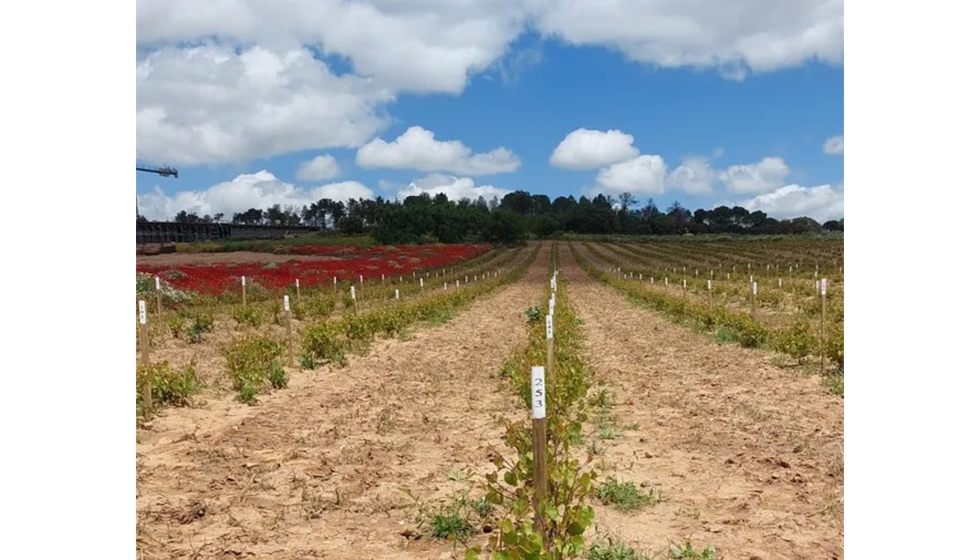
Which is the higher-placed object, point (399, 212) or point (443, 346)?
point (399, 212)

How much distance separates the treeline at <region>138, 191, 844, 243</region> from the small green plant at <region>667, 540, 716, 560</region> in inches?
2987

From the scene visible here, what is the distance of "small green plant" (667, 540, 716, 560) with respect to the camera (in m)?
4.40

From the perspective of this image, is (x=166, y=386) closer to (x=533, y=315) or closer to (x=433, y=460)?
(x=433, y=460)

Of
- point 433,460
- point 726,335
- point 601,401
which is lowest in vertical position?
point 433,460

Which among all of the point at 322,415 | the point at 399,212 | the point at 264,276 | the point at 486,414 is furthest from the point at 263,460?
the point at 399,212

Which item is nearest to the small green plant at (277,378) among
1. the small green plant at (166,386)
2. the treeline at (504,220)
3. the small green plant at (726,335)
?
the small green plant at (166,386)

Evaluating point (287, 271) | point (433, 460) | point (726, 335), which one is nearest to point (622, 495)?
A: point (433, 460)

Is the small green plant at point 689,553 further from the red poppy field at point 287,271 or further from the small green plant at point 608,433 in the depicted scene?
the red poppy field at point 287,271

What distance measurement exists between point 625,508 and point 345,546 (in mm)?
1950

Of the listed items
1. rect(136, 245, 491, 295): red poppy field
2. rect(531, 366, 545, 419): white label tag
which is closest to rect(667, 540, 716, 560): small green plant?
rect(531, 366, 545, 419): white label tag

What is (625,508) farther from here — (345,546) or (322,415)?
(322,415)

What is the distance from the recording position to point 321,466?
648 centimetres

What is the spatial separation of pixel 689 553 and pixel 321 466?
3289 millimetres

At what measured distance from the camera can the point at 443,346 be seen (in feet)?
47.9
